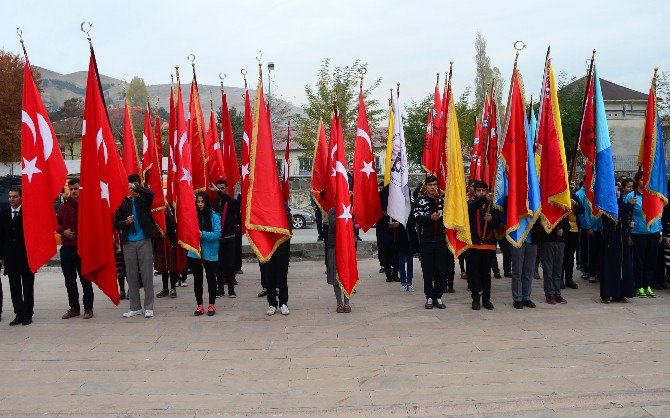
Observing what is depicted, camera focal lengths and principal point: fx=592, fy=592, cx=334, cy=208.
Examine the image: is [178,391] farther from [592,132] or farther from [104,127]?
[592,132]

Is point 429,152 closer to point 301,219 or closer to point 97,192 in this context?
point 97,192

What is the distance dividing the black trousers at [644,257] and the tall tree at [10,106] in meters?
39.3

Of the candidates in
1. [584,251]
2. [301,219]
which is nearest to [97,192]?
[584,251]

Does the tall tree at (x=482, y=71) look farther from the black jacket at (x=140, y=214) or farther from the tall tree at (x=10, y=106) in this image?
the black jacket at (x=140, y=214)

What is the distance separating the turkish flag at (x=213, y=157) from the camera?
36.8ft

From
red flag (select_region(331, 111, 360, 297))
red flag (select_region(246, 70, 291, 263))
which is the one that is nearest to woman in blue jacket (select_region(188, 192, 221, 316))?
red flag (select_region(246, 70, 291, 263))

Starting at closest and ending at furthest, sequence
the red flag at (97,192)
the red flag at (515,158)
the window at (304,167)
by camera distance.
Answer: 1. the red flag at (97,192)
2. the red flag at (515,158)
3. the window at (304,167)

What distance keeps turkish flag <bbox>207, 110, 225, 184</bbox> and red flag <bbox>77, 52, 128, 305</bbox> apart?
307 centimetres

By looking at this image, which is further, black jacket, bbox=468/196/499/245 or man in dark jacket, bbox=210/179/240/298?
man in dark jacket, bbox=210/179/240/298

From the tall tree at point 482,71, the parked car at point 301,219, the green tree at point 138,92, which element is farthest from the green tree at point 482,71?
the green tree at point 138,92

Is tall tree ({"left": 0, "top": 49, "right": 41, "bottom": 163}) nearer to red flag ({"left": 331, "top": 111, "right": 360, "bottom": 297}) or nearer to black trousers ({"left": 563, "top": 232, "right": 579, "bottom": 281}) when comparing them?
red flag ({"left": 331, "top": 111, "right": 360, "bottom": 297})

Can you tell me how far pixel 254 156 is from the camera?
8.20 meters

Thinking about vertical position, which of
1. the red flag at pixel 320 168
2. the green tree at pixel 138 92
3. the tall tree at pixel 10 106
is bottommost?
the red flag at pixel 320 168

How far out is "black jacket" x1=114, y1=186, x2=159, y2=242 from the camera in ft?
27.1
